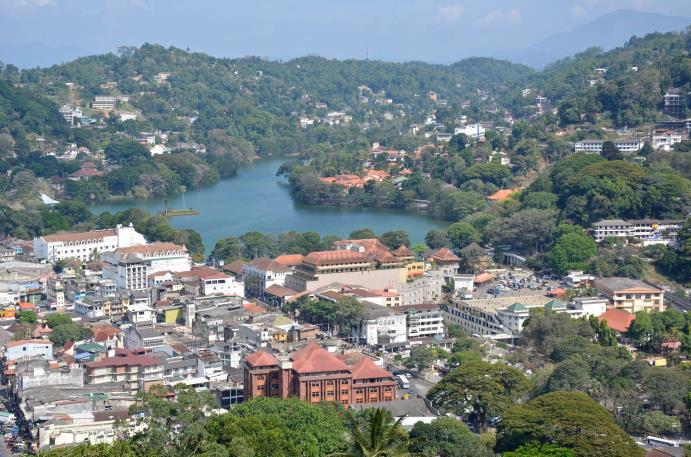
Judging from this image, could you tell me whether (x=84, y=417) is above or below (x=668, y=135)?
below

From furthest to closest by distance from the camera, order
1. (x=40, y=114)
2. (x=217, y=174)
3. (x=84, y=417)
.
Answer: (x=40, y=114)
(x=217, y=174)
(x=84, y=417)

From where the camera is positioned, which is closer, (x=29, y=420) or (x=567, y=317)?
(x=29, y=420)

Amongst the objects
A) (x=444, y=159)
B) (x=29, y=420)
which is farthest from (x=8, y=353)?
(x=444, y=159)

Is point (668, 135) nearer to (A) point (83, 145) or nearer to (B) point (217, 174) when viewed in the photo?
(B) point (217, 174)

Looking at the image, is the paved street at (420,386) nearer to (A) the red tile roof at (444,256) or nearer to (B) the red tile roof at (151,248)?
(A) the red tile roof at (444,256)

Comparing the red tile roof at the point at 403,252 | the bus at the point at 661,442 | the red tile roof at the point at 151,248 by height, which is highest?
the red tile roof at the point at 151,248

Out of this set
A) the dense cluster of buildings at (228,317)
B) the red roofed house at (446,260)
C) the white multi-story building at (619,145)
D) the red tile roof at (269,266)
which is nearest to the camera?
the dense cluster of buildings at (228,317)

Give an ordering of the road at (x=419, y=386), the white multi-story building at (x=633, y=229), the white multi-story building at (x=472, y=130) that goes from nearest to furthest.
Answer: the road at (x=419, y=386) → the white multi-story building at (x=633, y=229) → the white multi-story building at (x=472, y=130)

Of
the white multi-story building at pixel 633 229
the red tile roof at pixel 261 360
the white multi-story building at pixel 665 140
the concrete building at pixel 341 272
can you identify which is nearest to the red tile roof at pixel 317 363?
the red tile roof at pixel 261 360
